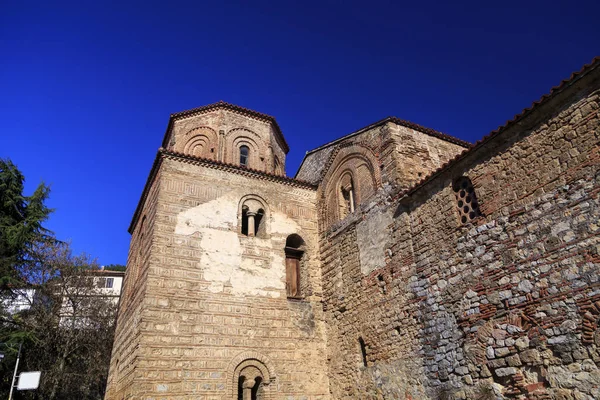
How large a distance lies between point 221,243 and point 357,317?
390cm

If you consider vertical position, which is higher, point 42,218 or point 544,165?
point 42,218

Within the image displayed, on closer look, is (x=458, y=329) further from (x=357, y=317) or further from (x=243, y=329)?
(x=243, y=329)

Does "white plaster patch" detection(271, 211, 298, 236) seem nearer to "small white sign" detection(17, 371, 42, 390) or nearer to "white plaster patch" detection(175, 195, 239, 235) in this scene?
"white plaster patch" detection(175, 195, 239, 235)

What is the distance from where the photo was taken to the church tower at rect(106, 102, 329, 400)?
940 cm

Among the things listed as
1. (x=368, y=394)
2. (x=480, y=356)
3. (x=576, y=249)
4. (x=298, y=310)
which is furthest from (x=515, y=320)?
(x=298, y=310)

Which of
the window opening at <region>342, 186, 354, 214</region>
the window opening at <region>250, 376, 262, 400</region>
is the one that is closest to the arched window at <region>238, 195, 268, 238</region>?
the window opening at <region>342, 186, 354, 214</region>

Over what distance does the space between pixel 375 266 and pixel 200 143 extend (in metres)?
7.60

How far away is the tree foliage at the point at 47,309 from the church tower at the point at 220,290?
5.97m

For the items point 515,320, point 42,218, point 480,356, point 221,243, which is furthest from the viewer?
point 42,218

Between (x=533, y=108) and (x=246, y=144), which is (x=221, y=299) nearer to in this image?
(x=246, y=144)

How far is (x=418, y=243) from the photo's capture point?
8914mm

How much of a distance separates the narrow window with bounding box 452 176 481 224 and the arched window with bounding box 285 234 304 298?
5286 mm

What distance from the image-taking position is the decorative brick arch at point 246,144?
1422 cm

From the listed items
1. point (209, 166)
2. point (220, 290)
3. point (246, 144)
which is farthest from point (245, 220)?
point (246, 144)
